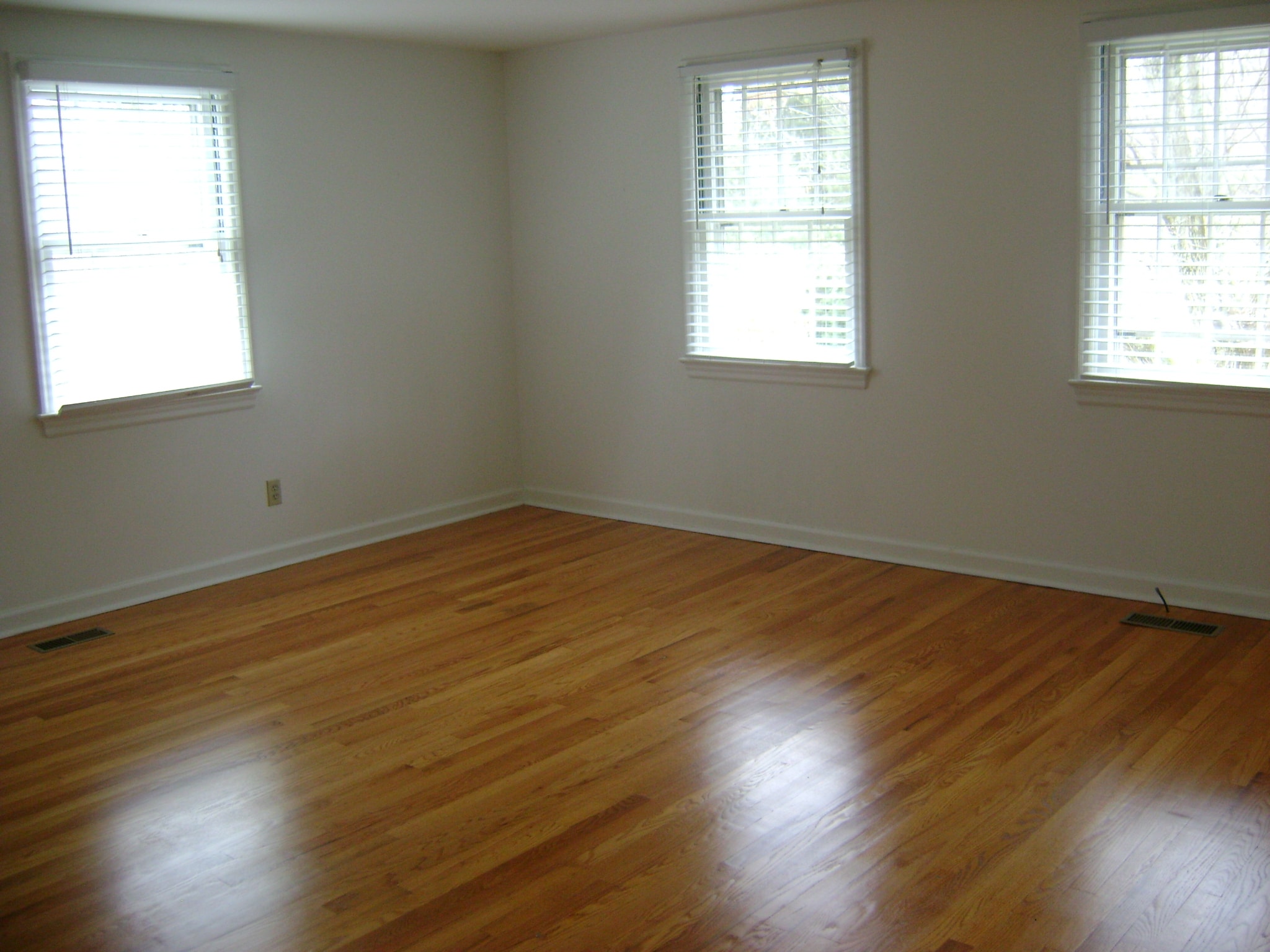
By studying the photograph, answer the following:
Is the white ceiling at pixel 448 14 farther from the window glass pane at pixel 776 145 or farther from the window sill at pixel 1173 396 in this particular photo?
the window sill at pixel 1173 396

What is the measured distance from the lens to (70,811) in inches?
124

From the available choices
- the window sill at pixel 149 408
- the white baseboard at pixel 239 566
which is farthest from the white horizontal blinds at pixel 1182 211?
the window sill at pixel 149 408

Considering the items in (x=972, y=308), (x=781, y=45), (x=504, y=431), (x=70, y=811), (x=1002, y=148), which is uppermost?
(x=781, y=45)

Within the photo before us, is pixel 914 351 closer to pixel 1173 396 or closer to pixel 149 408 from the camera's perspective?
pixel 1173 396

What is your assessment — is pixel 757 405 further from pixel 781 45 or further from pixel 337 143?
pixel 337 143

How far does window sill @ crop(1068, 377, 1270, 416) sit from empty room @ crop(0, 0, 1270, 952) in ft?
0.05

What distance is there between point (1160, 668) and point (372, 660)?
268cm

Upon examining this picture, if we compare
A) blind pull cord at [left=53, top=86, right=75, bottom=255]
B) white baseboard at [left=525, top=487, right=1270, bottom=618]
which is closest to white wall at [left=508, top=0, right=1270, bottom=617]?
white baseboard at [left=525, top=487, right=1270, bottom=618]

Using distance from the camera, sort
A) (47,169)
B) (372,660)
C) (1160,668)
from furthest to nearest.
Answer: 1. (47,169)
2. (372,660)
3. (1160,668)

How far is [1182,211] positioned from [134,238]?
405 cm

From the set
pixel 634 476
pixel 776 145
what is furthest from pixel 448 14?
pixel 634 476

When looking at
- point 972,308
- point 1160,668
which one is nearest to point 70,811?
point 1160,668

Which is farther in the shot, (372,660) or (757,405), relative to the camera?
(757,405)

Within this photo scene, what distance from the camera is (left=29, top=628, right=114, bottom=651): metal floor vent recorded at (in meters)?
4.47
